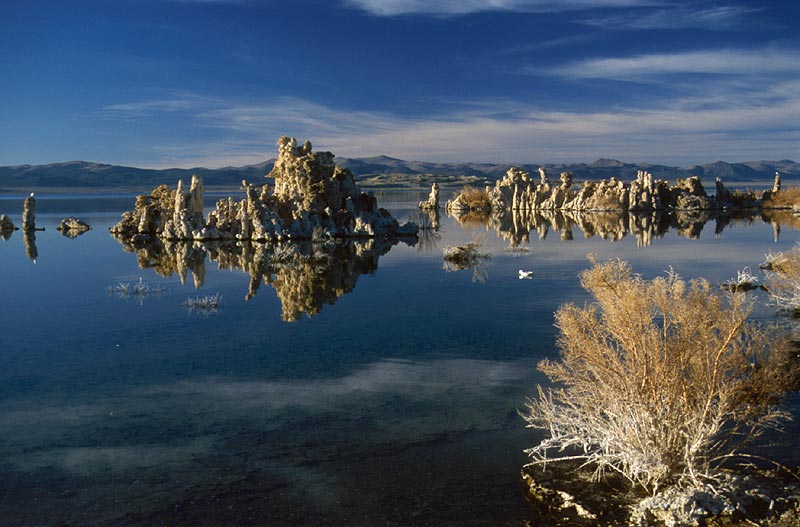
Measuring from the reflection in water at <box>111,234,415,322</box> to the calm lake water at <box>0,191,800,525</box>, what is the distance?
18 centimetres

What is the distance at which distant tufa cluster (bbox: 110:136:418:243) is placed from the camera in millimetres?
33000

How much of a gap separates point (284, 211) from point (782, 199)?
4986 centimetres

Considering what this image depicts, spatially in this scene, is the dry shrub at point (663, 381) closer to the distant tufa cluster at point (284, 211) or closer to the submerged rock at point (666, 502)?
the submerged rock at point (666, 502)

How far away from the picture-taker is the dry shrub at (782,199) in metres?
62.6

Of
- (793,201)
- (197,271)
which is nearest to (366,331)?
(197,271)

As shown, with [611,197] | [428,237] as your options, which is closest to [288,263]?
[428,237]

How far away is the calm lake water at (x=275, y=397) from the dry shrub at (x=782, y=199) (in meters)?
48.1

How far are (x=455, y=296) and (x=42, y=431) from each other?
10.9 meters

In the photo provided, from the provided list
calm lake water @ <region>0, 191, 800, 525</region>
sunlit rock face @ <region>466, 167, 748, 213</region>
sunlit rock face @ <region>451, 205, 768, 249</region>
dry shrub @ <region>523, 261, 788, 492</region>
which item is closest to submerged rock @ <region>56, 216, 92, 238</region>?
calm lake water @ <region>0, 191, 800, 525</region>

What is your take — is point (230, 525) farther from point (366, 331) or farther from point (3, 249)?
point (3, 249)

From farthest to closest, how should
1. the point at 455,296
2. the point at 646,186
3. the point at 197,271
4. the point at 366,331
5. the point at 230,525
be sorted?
1. the point at 646,186
2. the point at 197,271
3. the point at 455,296
4. the point at 366,331
5. the point at 230,525

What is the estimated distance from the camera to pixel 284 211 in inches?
1375

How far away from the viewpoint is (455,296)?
17703 millimetres

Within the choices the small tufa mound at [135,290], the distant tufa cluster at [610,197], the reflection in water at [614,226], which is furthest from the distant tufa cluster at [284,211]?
the distant tufa cluster at [610,197]
